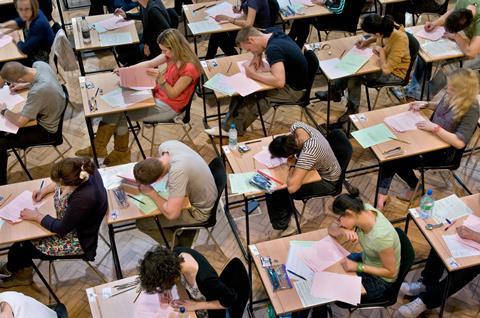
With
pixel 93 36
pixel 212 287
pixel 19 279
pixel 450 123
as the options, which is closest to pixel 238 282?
pixel 212 287

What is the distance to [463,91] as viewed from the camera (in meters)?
4.70

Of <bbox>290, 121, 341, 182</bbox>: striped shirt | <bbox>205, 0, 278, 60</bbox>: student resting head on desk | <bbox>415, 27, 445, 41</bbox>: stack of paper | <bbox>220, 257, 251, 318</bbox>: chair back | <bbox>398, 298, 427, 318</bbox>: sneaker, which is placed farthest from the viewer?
<bbox>205, 0, 278, 60</bbox>: student resting head on desk

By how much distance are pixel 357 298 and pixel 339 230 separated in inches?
20.1

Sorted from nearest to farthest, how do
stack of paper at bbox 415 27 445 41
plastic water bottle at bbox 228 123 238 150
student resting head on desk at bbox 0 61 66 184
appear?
plastic water bottle at bbox 228 123 238 150, student resting head on desk at bbox 0 61 66 184, stack of paper at bbox 415 27 445 41

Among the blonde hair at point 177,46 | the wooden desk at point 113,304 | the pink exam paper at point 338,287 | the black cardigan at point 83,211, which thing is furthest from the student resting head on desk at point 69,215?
the pink exam paper at point 338,287

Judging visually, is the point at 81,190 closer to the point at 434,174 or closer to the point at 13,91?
the point at 13,91

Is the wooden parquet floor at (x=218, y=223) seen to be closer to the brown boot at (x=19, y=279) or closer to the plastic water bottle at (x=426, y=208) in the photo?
the brown boot at (x=19, y=279)

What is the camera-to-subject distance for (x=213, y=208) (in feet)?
15.0

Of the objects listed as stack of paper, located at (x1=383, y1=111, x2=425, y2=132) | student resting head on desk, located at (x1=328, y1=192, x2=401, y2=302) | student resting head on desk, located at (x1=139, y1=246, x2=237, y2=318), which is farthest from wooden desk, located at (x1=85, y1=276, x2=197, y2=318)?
stack of paper, located at (x1=383, y1=111, x2=425, y2=132)

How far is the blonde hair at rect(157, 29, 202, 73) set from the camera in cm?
535

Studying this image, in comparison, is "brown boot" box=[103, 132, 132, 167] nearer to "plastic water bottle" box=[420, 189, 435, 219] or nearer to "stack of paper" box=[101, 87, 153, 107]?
"stack of paper" box=[101, 87, 153, 107]

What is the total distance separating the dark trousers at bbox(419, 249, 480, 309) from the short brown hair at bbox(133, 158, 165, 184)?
2129 millimetres

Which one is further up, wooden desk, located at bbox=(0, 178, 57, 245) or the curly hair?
the curly hair

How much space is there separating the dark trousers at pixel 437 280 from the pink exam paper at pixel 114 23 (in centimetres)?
422
